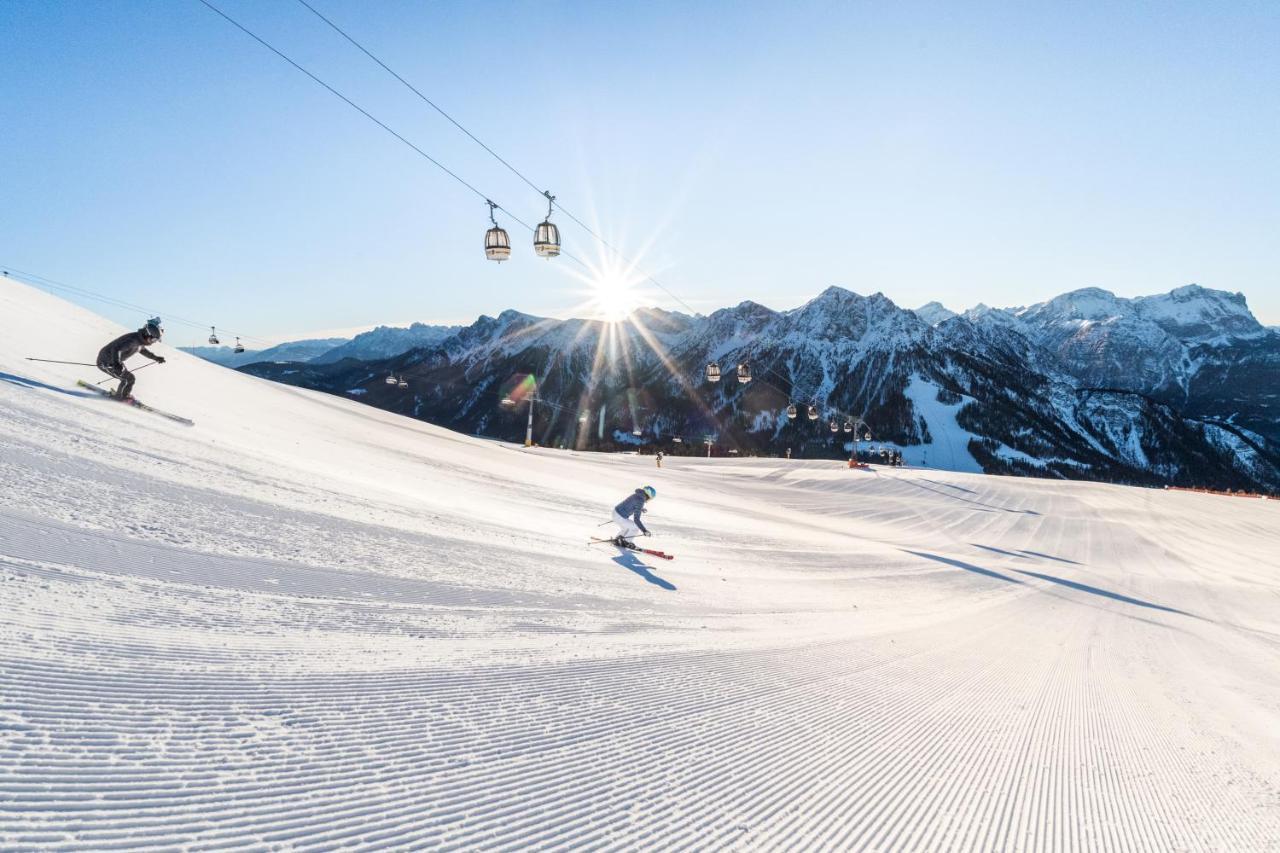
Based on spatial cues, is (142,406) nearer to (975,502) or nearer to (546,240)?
(546,240)

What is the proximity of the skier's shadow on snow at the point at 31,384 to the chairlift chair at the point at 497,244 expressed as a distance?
811 cm

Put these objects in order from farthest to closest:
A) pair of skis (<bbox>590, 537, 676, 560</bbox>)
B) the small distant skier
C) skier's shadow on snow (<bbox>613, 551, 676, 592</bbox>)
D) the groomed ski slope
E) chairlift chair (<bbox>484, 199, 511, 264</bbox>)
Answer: chairlift chair (<bbox>484, 199, 511, 264</bbox>) → the small distant skier → pair of skis (<bbox>590, 537, 676, 560</bbox>) → skier's shadow on snow (<bbox>613, 551, 676, 592</bbox>) → the groomed ski slope

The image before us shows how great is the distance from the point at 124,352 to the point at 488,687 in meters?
11.4

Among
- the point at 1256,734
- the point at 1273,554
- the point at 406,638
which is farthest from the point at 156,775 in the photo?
the point at 1273,554

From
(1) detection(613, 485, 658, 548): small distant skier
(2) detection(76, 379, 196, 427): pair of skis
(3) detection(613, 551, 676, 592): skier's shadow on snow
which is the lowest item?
(3) detection(613, 551, 676, 592): skier's shadow on snow

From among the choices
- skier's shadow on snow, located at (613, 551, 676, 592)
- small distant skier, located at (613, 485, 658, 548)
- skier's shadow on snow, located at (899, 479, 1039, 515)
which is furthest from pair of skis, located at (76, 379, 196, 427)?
skier's shadow on snow, located at (899, 479, 1039, 515)

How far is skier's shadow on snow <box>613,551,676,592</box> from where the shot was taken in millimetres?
8484

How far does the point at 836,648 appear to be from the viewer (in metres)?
6.93

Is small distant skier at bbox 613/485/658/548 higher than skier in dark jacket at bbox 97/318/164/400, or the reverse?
skier in dark jacket at bbox 97/318/164/400

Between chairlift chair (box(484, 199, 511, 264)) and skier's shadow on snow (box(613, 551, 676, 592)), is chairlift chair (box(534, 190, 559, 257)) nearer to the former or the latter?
chairlift chair (box(484, 199, 511, 264))

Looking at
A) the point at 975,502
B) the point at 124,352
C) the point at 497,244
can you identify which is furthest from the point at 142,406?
the point at 975,502

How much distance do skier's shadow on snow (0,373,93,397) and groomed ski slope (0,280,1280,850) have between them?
0.06m

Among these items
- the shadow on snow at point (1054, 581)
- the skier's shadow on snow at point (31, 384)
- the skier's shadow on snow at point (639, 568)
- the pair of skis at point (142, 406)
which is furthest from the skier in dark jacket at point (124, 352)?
the shadow on snow at point (1054, 581)

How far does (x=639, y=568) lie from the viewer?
9.19 meters
